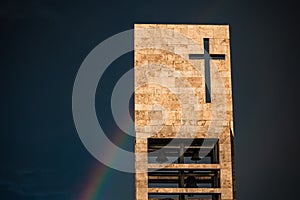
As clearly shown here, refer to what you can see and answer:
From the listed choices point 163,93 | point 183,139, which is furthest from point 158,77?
point 183,139

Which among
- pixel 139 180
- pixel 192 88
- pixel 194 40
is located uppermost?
pixel 194 40

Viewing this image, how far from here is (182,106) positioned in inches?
2223

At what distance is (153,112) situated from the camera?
55.9 m

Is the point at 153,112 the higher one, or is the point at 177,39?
the point at 177,39

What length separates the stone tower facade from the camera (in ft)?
182

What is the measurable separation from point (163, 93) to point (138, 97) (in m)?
2.05

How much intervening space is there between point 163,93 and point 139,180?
7.25 meters

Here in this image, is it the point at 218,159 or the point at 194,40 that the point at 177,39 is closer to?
the point at 194,40

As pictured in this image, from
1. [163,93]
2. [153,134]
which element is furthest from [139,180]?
[163,93]

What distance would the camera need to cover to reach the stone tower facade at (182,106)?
182 ft

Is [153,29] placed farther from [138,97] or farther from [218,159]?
[218,159]

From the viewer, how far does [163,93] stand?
56438 mm

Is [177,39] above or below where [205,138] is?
Answer: above

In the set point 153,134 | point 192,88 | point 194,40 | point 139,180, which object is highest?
point 194,40
